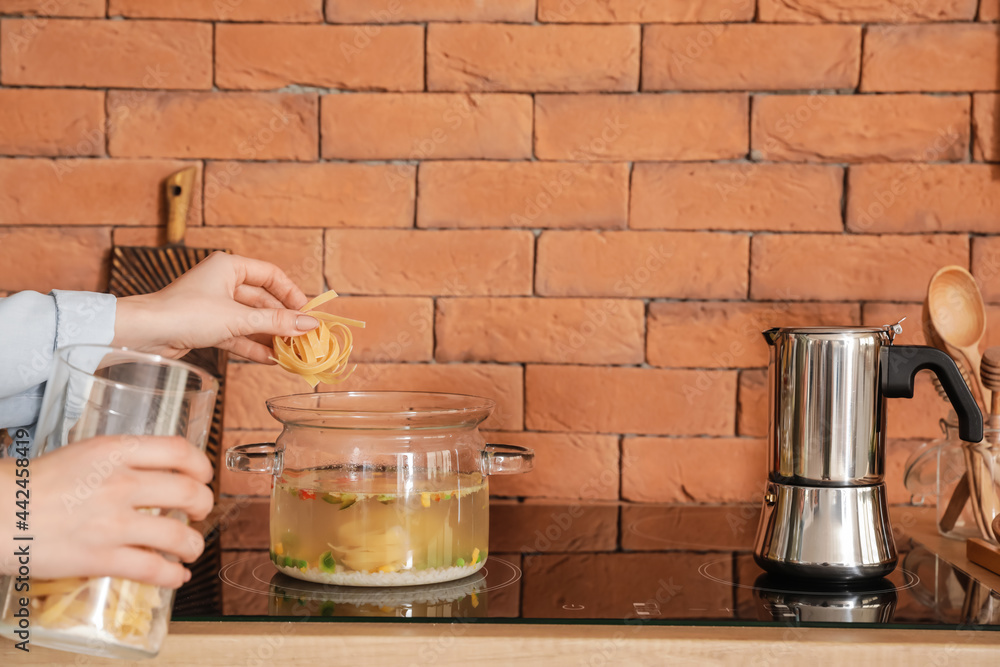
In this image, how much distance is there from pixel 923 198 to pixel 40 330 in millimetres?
1153

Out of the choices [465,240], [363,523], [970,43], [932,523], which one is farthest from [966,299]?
[363,523]

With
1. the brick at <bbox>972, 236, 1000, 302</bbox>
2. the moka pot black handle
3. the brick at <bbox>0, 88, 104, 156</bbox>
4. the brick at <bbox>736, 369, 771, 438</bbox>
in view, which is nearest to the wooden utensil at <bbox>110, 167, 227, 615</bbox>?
the brick at <bbox>0, 88, 104, 156</bbox>

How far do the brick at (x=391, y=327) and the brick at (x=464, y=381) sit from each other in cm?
2

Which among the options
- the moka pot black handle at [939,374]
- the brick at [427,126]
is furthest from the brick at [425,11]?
the moka pot black handle at [939,374]

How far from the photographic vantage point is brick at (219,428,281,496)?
4.28 feet

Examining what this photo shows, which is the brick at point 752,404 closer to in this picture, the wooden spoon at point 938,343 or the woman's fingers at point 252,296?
the wooden spoon at point 938,343

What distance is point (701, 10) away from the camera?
1.26 meters

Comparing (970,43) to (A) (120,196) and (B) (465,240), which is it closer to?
(B) (465,240)

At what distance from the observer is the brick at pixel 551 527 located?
104cm

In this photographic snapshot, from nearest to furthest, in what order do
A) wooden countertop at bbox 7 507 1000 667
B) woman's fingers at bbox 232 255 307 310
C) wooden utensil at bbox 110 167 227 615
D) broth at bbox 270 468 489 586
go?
wooden countertop at bbox 7 507 1000 667
broth at bbox 270 468 489 586
woman's fingers at bbox 232 255 307 310
wooden utensil at bbox 110 167 227 615

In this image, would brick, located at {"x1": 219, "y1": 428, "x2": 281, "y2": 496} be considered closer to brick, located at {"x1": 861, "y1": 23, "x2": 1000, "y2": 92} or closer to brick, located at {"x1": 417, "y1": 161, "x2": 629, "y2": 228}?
brick, located at {"x1": 417, "y1": 161, "x2": 629, "y2": 228}

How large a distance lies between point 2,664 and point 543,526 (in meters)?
0.64

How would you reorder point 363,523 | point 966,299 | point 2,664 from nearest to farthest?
point 2,664 < point 363,523 < point 966,299

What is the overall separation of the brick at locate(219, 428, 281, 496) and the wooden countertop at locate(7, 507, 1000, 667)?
1.95 ft
